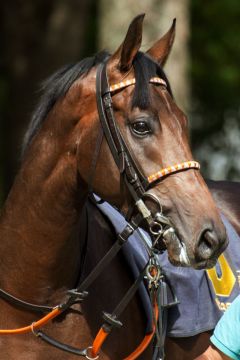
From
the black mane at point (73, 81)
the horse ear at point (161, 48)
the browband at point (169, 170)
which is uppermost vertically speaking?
the horse ear at point (161, 48)

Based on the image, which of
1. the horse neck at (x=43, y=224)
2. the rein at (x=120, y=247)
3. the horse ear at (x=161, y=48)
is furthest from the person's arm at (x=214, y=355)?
the horse ear at (x=161, y=48)

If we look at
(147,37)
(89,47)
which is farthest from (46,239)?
(89,47)

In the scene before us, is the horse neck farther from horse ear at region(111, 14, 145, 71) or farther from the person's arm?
the person's arm

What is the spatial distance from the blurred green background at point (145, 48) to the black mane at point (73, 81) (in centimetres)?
174

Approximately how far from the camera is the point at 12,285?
409 cm

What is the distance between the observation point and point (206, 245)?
367cm

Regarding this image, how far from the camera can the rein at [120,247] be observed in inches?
148

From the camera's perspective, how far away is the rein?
375 cm

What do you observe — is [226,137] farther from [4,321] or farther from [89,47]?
[4,321]

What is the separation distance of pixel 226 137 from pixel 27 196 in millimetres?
8233

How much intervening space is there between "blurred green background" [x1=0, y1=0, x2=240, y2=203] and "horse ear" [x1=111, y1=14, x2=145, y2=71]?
201 centimetres

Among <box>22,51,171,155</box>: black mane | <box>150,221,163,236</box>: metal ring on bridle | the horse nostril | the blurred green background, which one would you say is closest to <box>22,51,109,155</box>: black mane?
<box>22,51,171,155</box>: black mane

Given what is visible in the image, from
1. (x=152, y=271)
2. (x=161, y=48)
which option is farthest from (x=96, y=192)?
(x=161, y=48)

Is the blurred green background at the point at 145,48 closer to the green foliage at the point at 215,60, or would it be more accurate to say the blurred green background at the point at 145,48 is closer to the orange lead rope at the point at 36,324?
the green foliage at the point at 215,60
